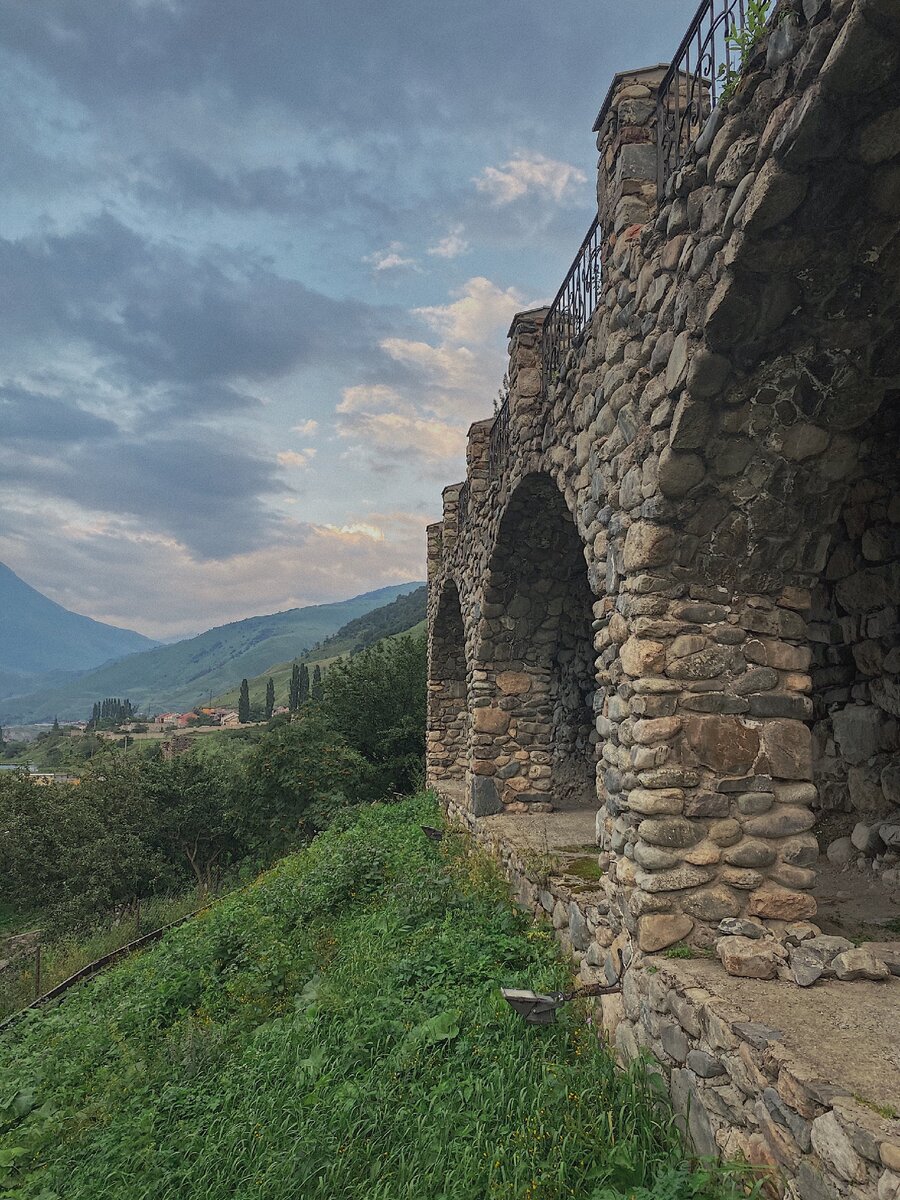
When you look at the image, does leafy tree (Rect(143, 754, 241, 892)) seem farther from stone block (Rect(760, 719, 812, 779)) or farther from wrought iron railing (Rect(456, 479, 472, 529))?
stone block (Rect(760, 719, 812, 779))

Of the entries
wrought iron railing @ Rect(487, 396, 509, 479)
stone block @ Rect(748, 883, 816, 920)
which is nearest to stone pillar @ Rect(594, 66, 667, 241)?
wrought iron railing @ Rect(487, 396, 509, 479)

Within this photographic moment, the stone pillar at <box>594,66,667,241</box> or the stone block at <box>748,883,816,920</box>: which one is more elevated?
the stone pillar at <box>594,66,667,241</box>

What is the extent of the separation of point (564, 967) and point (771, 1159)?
2.28 metres

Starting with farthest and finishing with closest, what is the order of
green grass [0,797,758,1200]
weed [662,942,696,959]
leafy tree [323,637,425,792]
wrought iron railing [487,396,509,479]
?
leafy tree [323,637,425,792] → wrought iron railing [487,396,509,479] → weed [662,942,696,959] → green grass [0,797,758,1200]

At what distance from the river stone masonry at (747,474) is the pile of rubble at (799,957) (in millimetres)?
148

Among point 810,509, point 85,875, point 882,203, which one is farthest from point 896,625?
point 85,875

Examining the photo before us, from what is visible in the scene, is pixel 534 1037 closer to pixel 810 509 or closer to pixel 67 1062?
pixel 810 509

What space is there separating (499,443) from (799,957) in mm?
6374

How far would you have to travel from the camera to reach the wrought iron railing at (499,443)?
26.8 feet

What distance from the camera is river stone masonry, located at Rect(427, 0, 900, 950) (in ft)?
9.34

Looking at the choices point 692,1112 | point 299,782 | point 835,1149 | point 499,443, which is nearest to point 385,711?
point 299,782

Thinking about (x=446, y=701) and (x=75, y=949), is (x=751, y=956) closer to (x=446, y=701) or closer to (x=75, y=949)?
(x=446, y=701)

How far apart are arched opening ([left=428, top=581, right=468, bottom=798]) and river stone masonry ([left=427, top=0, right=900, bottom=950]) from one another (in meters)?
8.56

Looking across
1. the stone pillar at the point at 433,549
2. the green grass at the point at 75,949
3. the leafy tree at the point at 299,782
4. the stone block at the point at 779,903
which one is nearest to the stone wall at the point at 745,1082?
the stone block at the point at 779,903
